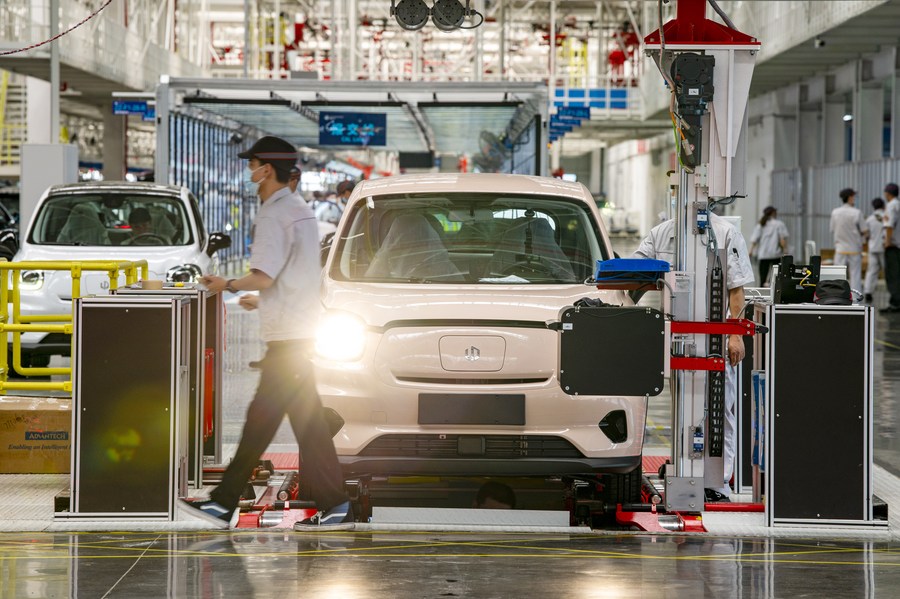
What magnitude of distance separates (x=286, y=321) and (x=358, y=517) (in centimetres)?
114

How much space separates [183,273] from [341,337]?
6.50 metres

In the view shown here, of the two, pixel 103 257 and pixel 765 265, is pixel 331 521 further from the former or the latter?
pixel 765 265

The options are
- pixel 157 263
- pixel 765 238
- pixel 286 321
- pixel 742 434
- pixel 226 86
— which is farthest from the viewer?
pixel 765 238

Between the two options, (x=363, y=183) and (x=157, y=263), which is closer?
(x=363, y=183)

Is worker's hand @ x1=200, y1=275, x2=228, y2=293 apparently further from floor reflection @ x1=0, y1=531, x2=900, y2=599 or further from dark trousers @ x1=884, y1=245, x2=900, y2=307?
dark trousers @ x1=884, y1=245, x2=900, y2=307

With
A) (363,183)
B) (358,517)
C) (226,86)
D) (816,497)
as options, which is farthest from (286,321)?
(226,86)

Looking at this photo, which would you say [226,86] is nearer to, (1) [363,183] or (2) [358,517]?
(1) [363,183]

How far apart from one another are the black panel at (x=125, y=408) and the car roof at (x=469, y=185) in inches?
72.2

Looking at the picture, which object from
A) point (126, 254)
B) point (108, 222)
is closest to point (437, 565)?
point (126, 254)

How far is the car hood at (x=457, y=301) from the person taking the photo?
22.6 feet

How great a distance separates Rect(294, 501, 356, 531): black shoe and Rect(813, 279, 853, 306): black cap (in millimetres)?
2588

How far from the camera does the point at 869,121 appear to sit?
27750mm

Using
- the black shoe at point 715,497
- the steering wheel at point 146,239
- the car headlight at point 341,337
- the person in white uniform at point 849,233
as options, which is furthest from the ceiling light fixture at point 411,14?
the person in white uniform at point 849,233

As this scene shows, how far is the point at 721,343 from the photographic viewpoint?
6.91 meters
